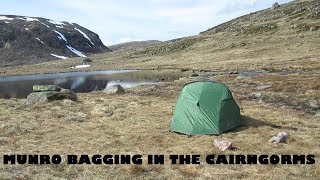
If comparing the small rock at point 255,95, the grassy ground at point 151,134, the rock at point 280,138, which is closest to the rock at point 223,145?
the grassy ground at point 151,134

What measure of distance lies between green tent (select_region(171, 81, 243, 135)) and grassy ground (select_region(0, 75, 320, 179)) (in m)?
0.64

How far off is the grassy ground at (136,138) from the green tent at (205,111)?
64cm

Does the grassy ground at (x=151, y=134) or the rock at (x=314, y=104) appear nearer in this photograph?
the grassy ground at (x=151, y=134)

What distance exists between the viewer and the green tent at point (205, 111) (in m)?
20.6

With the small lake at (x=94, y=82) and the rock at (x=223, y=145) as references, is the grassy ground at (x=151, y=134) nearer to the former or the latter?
the rock at (x=223, y=145)

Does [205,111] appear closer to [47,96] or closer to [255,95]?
[255,95]

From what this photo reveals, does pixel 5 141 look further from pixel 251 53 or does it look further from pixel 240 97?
pixel 251 53

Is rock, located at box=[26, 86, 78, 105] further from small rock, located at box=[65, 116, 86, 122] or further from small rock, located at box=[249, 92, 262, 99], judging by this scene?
small rock, located at box=[249, 92, 262, 99]

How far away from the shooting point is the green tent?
Answer: 810 inches

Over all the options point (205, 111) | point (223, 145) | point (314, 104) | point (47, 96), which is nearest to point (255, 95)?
point (314, 104)

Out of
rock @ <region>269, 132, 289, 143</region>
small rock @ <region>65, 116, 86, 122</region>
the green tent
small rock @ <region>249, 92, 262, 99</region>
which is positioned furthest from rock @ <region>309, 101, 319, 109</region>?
small rock @ <region>65, 116, 86, 122</region>

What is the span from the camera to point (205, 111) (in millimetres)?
20922

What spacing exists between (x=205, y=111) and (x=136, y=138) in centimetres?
405

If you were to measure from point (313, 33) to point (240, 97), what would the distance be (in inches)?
3306
